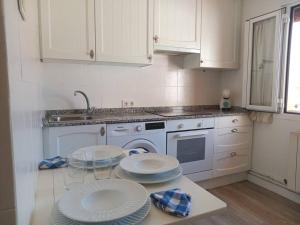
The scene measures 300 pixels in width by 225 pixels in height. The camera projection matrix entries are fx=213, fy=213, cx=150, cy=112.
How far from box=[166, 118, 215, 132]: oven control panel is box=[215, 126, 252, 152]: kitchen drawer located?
0.16 m

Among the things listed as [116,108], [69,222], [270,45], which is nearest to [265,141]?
[270,45]

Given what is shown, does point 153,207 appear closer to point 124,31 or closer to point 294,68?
point 124,31

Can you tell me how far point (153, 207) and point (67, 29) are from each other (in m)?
1.93

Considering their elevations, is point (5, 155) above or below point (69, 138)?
above

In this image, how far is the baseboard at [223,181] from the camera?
2.67m

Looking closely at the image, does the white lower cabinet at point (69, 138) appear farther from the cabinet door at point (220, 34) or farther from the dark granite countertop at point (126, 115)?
the cabinet door at point (220, 34)

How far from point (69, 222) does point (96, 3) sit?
210 centimetres

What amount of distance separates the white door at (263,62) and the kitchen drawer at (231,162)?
0.63m

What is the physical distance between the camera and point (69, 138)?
1908 mm

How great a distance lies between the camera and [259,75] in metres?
2.72

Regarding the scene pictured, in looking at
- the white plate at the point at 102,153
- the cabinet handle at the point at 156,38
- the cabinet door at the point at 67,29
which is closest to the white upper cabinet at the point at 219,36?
the cabinet handle at the point at 156,38

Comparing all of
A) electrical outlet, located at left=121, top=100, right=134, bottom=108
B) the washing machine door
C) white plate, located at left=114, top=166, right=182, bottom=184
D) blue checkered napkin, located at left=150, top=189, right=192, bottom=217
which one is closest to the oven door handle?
the washing machine door

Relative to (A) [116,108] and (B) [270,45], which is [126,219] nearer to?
(A) [116,108]

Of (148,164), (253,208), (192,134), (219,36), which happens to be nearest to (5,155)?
(148,164)
